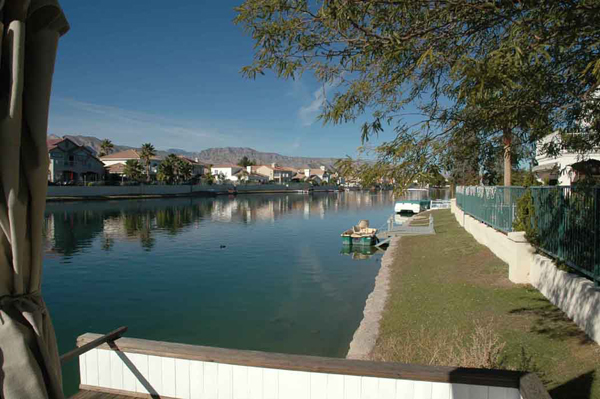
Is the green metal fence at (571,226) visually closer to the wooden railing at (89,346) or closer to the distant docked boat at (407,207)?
the wooden railing at (89,346)

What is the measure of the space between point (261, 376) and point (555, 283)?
6.83 m

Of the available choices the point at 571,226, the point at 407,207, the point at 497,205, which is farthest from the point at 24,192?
the point at 407,207

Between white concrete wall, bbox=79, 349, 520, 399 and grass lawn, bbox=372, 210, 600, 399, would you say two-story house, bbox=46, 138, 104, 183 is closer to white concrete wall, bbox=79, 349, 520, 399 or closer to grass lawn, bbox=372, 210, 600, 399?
grass lawn, bbox=372, 210, 600, 399

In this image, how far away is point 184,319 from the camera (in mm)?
12750

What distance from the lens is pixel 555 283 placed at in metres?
8.15

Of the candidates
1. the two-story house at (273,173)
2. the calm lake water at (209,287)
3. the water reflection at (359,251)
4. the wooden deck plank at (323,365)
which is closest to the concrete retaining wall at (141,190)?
the calm lake water at (209,287)

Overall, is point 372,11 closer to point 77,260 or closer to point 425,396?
point 425,396

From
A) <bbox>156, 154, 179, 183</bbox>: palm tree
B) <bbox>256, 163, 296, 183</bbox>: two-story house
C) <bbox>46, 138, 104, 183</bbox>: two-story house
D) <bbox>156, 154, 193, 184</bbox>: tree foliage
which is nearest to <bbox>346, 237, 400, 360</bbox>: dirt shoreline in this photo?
<bbox>46, 138, 104, 183</bbox>: two-story house

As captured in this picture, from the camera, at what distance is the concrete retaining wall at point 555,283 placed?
6277 mm

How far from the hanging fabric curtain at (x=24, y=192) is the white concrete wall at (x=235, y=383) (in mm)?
2257

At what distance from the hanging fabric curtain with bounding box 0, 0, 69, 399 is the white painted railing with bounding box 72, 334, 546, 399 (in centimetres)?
222

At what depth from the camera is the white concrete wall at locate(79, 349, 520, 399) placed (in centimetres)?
370

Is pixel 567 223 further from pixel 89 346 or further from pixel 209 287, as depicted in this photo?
pixel 209 287

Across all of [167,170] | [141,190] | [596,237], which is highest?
[167,170]
